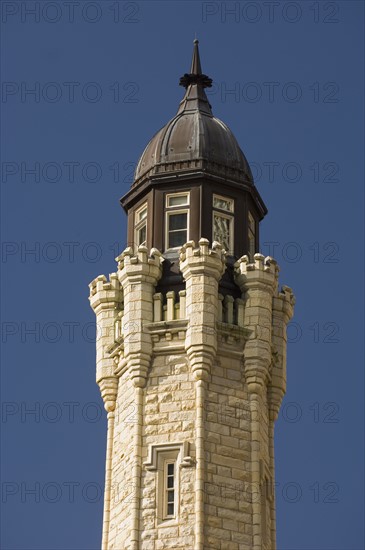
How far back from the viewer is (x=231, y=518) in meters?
60.8

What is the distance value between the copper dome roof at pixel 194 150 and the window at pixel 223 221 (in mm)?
852

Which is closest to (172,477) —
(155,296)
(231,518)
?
(231,518)

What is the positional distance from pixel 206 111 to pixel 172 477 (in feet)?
47.3

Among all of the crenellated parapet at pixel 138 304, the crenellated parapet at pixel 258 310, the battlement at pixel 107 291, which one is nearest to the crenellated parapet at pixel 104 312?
the battlement at pixel 107 291

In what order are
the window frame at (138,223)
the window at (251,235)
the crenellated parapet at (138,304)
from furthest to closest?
the window at (251,235) < the window frame at (138,223) < the crenellated parapet at (138,304)

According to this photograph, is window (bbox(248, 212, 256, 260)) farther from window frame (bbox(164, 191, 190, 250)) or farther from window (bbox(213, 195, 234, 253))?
window frame (bbox(164, 191, 190, 250))

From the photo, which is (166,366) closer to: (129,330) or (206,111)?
(129,330)

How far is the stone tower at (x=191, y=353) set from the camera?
61062mm

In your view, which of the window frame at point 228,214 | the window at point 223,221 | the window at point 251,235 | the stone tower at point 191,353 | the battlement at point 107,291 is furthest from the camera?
the window at point 251,235

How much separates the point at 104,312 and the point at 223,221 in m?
4.90

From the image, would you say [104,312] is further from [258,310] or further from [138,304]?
[258,310]

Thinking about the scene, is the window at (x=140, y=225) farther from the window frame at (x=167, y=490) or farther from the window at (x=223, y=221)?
the window frame at (x=167, y=490)

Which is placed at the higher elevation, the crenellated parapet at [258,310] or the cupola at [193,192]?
the cupola at [193,192]

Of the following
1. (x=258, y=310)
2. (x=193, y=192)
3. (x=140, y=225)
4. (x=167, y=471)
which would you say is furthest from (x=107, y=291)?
(x=167, y=471)
